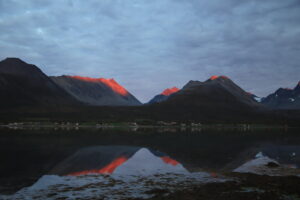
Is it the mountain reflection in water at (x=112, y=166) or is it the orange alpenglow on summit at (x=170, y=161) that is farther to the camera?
A: the orange alpenglow on summit at (x=170, y=161)

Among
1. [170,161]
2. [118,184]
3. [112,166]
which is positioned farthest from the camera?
[170,161]

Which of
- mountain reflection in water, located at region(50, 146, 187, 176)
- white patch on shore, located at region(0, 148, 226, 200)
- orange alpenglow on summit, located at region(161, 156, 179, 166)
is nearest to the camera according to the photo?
white patch on shore, located at region(0, 148, 226, 200)

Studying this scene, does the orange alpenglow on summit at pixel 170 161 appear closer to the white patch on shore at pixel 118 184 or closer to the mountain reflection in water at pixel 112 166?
the mountain reflection in water at pixel 112 166

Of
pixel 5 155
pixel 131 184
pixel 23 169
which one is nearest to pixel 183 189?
pixel 131 184

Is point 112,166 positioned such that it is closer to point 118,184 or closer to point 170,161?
point 170,161

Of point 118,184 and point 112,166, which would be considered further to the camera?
point 112,166

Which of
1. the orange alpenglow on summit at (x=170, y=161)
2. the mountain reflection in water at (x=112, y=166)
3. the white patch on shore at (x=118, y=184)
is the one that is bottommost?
the orange alpenglow on summit at (x=170, y=161)

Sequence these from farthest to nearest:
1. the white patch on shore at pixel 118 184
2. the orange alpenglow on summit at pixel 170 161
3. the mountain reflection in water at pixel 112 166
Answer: the orange alpenglow on summit at pixel 170 161
the mountain reflection in water at pixel 112 166
the white patch on shore at pixel 118 184

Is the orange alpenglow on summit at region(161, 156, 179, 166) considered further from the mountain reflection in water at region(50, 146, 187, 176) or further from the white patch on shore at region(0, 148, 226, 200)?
the white patch on shore at region(0, 148, 226, 200)

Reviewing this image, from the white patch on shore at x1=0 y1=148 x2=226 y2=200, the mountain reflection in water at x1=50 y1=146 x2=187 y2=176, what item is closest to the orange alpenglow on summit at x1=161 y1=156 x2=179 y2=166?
the mountain reflection in water at x1=50 y1=146 x2=187 y2=176

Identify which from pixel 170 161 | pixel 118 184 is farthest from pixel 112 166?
pixel 118 184

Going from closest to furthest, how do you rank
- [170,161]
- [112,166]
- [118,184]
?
[118,184] < [112,166] < [170,161]

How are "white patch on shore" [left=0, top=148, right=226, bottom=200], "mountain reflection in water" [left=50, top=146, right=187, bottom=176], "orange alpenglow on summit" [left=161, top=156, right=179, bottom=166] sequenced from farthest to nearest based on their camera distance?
"orange alpenglow on summit" [left=161, top=156, right=179, bottom=166]
"mountain reflection in water" [left=50, top=146, right=187, bottom=176]
"white patch on shore" [left=0, top=148, right=226, bottom=200]

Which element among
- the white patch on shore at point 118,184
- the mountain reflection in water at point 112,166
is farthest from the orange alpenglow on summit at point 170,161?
the white patch on shore at point 118,184
